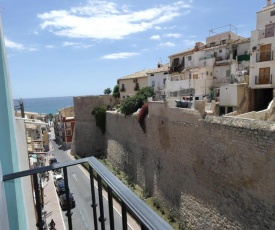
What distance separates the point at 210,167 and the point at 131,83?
20918 millimetres

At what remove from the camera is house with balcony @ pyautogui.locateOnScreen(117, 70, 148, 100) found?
28.4 meters

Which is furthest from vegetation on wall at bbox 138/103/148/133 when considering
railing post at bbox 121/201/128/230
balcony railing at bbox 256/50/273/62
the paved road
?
railing post at bbox 121/201/128/230

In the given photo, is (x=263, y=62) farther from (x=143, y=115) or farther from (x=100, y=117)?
Result: (x=100, y=117)

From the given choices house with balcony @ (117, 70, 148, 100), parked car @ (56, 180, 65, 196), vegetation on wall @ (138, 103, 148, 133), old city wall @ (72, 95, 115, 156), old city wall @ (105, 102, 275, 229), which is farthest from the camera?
house with balcony @ (117, 70, 148, 100)

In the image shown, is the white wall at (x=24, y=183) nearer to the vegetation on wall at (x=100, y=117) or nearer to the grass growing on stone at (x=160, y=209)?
the grass growing on stone at (x=160, y=209)

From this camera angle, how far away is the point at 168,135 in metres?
12.9

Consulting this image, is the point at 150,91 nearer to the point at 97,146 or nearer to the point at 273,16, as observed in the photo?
the point at 97,146

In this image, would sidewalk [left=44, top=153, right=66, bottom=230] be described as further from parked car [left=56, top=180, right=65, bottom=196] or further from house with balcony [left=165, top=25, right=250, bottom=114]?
house with balcony [left=165, top=25, right=250, bottom=114]

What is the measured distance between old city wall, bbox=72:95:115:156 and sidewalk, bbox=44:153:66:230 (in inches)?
319

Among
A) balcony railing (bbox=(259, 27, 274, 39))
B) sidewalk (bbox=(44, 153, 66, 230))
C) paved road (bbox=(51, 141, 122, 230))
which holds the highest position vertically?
balcony railing (bbox=(259, 27, 274, 39))

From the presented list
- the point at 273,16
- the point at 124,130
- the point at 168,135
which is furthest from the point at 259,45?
the point at 124,130

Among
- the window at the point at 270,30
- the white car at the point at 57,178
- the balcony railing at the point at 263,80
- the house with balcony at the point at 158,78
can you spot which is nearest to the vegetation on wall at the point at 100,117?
the house with balcony at the point at 158,78

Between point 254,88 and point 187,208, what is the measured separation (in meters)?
9.54

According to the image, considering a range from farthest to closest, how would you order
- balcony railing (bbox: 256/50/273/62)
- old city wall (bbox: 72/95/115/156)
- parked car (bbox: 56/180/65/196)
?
old city wall (bbox: 72/95/115/156) < parked car (bbox: 56/180/65/196) < balcony railing (bbox: 256/50/273/62)
